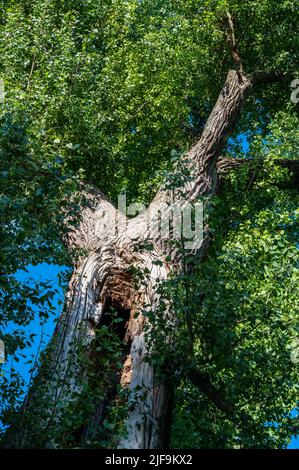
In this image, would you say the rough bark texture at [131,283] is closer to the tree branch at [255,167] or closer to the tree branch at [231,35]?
the tree branch at [255,167]

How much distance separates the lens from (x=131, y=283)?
10.8 meters

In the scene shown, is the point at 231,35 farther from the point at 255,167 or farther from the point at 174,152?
the point at 174,152

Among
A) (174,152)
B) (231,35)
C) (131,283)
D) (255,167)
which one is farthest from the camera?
(231,35)

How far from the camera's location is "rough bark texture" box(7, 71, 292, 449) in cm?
870

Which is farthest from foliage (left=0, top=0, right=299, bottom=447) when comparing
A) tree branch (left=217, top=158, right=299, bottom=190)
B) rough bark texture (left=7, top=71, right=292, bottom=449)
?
rough bark texture (left=7, top=71, right=292, bottom=449)

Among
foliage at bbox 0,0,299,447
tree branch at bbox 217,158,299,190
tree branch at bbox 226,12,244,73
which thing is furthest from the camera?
tree branch at bbox 226,12,244,73

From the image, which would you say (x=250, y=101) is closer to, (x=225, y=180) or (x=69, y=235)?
(x=225, y=180)

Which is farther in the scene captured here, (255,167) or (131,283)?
(255,167)

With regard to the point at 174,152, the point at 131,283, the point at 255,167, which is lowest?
the point at 131,283

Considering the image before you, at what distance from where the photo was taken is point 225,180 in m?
14.8

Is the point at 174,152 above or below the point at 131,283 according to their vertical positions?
above

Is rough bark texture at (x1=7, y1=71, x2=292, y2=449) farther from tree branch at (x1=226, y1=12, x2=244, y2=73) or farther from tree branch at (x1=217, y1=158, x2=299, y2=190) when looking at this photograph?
tree branch at (x1=226, y1=12, x2=244, y2=73)

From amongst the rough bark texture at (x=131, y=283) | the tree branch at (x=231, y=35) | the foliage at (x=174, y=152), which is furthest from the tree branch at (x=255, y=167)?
the tree branch at (x=231, y=35)

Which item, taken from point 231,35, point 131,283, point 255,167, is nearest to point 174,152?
point 131,283
